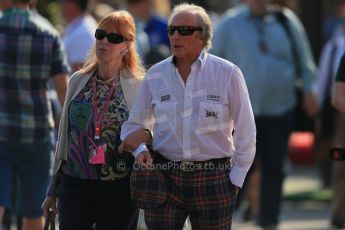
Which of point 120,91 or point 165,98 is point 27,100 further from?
point 165,98

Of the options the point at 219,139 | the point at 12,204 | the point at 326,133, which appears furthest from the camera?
the point at 326,133

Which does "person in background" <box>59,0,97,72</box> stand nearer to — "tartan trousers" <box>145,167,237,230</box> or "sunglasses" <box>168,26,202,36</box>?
"sunglasses" <box>168,26,202,36</box>

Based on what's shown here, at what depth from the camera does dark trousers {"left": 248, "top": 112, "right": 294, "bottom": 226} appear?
10664 millimetres

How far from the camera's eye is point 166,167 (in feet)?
22.2

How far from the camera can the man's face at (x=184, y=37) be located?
6691mm

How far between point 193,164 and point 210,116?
0.28 meters

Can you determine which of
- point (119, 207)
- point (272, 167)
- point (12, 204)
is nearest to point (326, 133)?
point (272, 167)

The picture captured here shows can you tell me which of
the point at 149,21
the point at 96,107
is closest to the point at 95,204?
the point at 96,107

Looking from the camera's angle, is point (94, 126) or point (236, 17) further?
point (236, 17)

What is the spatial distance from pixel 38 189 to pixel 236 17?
2.99 m

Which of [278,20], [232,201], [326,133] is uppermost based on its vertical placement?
[278,20]

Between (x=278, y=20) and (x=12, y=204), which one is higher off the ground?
(x=278, y=20)

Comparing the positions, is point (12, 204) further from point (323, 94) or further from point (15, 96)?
point (323, 94)

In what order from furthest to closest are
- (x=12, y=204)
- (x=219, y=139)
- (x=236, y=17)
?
(x=236, y=17) < (x=12, y=204) < (x=219, y=139)
